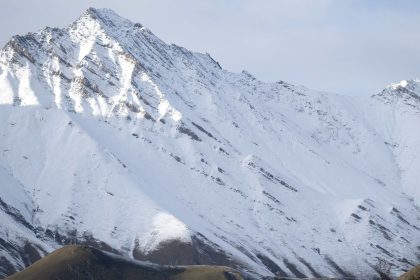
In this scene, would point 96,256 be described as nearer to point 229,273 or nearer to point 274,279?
point 229,273

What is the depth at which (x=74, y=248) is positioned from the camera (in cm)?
15162

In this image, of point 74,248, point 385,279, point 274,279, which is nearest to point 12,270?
point 74,248

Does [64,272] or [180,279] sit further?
[180,279]

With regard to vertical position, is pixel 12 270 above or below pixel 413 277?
below

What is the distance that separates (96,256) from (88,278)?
8400mm

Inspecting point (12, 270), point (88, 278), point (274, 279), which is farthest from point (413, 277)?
point (12, 270)

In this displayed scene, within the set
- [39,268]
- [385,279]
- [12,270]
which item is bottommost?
[12,270]

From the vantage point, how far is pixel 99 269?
149 meters

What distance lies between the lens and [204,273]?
155 meters

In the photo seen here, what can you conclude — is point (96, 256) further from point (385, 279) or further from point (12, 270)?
point (385, 279)

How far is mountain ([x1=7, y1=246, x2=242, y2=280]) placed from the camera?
143250 millimetres

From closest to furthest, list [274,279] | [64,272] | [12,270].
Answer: [64,272]
[274,279]
[12,270]

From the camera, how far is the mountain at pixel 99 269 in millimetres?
143250

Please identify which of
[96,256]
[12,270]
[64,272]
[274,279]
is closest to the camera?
[64,272]
